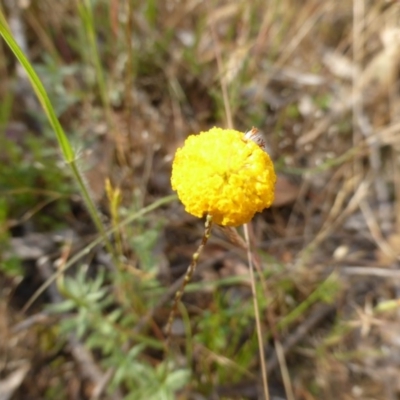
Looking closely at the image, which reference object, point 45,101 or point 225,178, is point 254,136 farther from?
point 45,101

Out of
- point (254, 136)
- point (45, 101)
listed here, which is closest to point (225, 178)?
point (254, 136)

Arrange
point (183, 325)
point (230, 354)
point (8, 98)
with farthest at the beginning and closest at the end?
point (8, 98) < point (183, 325) < point (230, 354)

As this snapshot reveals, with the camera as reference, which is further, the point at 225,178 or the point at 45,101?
the point at 45,101

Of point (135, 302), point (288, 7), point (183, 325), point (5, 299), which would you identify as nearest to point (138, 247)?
point (135, 302)

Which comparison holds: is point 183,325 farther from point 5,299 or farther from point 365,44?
point 365,44

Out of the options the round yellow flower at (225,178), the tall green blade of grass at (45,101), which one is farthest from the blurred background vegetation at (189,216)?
the round yellow flower at (225,178)

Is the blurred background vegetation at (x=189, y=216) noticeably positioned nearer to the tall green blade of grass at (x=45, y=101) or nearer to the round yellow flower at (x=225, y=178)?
the tall green blade of grass at (x=45, y=101)
